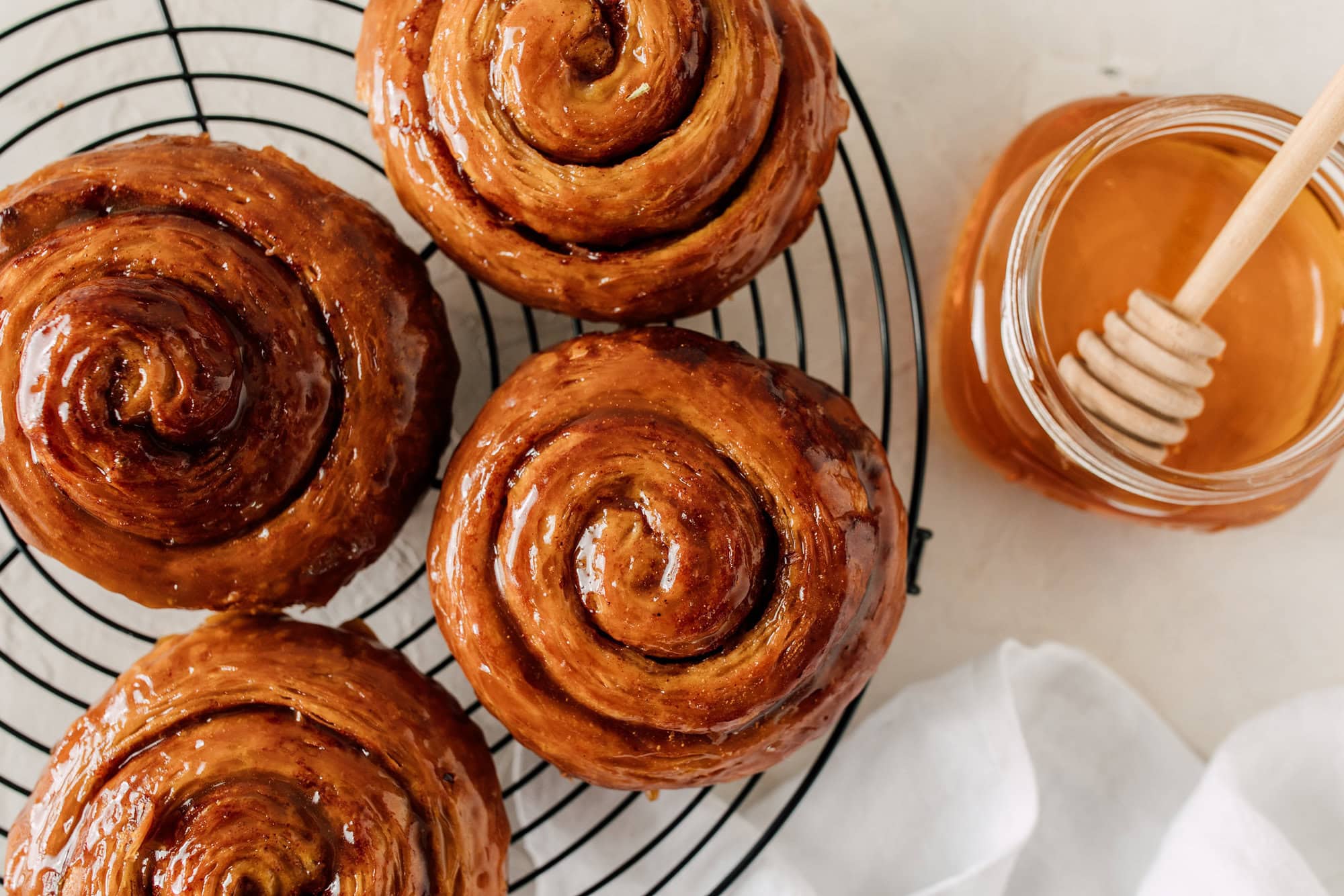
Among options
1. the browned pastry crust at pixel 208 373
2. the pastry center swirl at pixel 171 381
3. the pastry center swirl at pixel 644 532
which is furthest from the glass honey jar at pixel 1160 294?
the pastry center swirl at pixel 171 381

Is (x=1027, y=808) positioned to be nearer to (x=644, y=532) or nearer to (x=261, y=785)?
(x=644, y=532)

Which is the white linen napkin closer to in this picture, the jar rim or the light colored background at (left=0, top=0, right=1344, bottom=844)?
the light colored background at (left=0, top=0, right=1344, bottom=844)

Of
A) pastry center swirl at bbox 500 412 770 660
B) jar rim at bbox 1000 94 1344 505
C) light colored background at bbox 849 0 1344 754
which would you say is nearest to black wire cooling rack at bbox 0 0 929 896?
light colored background at bbox 849 0 1344 754

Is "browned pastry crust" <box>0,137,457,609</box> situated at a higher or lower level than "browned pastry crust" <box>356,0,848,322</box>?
lower

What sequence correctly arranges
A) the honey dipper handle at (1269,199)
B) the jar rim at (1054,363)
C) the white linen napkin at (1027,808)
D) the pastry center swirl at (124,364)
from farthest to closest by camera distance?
1. the white linen napkin at (1027,808)
2. the jar rim at (1054,363)
3. the honey dipper handle at (1269,199)
4. the pastry center swirl at (124,364)

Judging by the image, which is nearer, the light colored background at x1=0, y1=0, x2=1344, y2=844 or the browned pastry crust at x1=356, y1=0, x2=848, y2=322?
the browned pastry crust at x1=356, y1=0, x2=848, y2=322

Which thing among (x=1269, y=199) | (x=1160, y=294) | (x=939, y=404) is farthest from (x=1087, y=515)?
(x=1269, y=199)

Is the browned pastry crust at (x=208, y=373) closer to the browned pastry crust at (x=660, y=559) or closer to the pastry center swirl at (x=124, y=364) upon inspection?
the pastry center swirl at (x=124, y=364)

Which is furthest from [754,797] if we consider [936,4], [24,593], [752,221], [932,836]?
[936,4]
